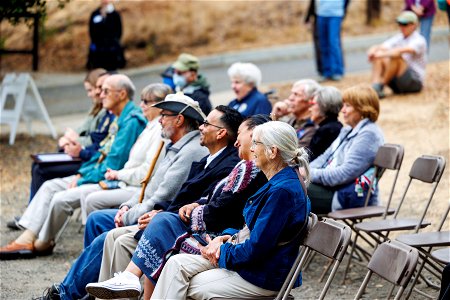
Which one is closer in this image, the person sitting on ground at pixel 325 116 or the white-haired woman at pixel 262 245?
the white-haired woman at pixel 262 245

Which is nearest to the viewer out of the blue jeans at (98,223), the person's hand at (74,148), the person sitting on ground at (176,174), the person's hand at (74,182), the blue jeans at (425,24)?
A: the person sitting on ground at (176,174)

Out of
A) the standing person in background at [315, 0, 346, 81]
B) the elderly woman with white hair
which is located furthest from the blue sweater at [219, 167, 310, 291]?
the standing person in background at [315, 0, 346, 81]

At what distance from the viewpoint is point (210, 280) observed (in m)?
5.66

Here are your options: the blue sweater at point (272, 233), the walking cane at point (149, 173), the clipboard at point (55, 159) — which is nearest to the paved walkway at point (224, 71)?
the clipboard at point (55, 159)

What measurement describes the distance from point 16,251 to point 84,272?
5.24ft

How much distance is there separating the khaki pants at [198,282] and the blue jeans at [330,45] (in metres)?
9.77

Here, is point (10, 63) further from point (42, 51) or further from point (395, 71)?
point (395, 71)

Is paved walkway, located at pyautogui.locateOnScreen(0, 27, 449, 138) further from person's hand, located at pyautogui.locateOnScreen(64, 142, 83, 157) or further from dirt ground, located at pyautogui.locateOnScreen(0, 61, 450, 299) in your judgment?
person's hand, located at pyautogui.locateOnScreen(64, 142, 83, 157)

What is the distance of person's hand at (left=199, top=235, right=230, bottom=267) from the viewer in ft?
18.9

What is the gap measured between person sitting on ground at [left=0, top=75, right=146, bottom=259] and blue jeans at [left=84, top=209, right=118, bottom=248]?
0.84 meters

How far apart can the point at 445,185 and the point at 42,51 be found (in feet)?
39.1

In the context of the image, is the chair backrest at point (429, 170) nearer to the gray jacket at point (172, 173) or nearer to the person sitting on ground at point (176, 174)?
the person sitting on ground at point (176, 174)

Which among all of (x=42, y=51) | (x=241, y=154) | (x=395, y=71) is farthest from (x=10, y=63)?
(x=241, y=154)

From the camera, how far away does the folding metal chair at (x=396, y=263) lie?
187 inches
